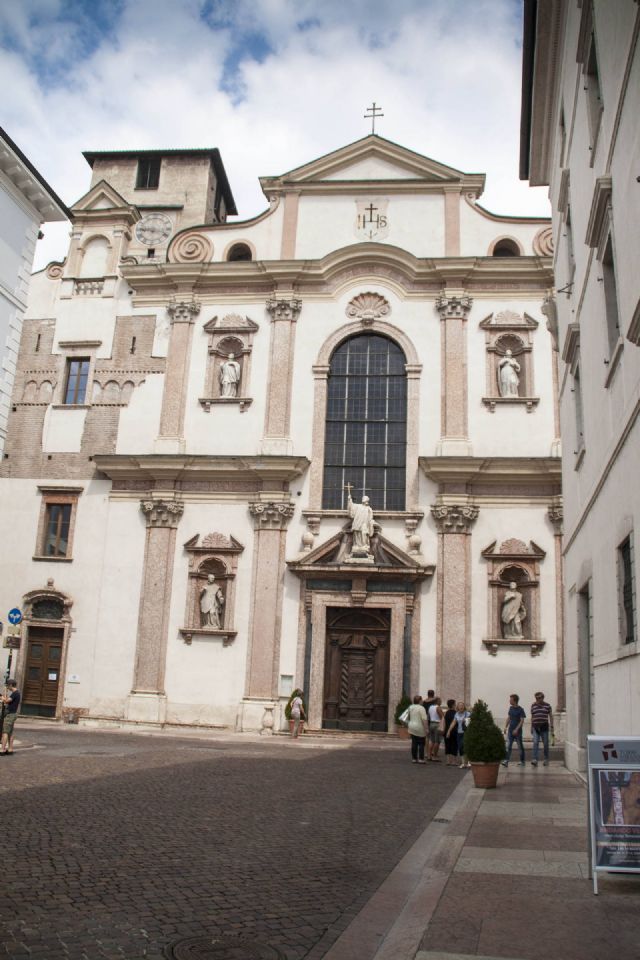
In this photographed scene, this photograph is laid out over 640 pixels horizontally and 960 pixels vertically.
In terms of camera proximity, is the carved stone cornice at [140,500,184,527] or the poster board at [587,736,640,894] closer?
the poster board at [587,736,640,894]

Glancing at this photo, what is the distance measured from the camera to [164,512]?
89.6 ft

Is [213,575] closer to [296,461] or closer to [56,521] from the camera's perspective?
[296,461]

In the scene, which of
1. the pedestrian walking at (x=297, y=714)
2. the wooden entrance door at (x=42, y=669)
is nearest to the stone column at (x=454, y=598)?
the pedestrian walking at (x=297, y=714)

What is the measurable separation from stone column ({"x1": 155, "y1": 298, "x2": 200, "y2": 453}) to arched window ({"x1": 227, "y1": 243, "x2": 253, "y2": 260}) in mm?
2362

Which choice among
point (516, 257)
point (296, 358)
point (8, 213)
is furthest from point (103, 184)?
point (516, 257)

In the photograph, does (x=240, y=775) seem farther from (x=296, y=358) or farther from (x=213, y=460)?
(x=296, y=358)

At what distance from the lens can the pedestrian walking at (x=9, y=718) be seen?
55.6 feet

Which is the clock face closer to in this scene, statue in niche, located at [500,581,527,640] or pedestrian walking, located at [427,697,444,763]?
statue in niche, located at [500,581,527,640]

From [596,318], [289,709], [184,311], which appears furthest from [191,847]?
[184,311]

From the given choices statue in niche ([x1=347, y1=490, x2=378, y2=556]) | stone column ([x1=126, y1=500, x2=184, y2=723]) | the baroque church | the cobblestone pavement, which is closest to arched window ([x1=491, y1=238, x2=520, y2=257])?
the baroque church

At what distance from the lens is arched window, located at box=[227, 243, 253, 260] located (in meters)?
30.4

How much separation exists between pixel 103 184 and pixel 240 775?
80.4 feet

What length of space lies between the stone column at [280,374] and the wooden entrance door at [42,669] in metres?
9.04

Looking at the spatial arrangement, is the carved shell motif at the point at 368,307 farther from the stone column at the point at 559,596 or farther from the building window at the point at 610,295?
the building window at the point at 610,295
